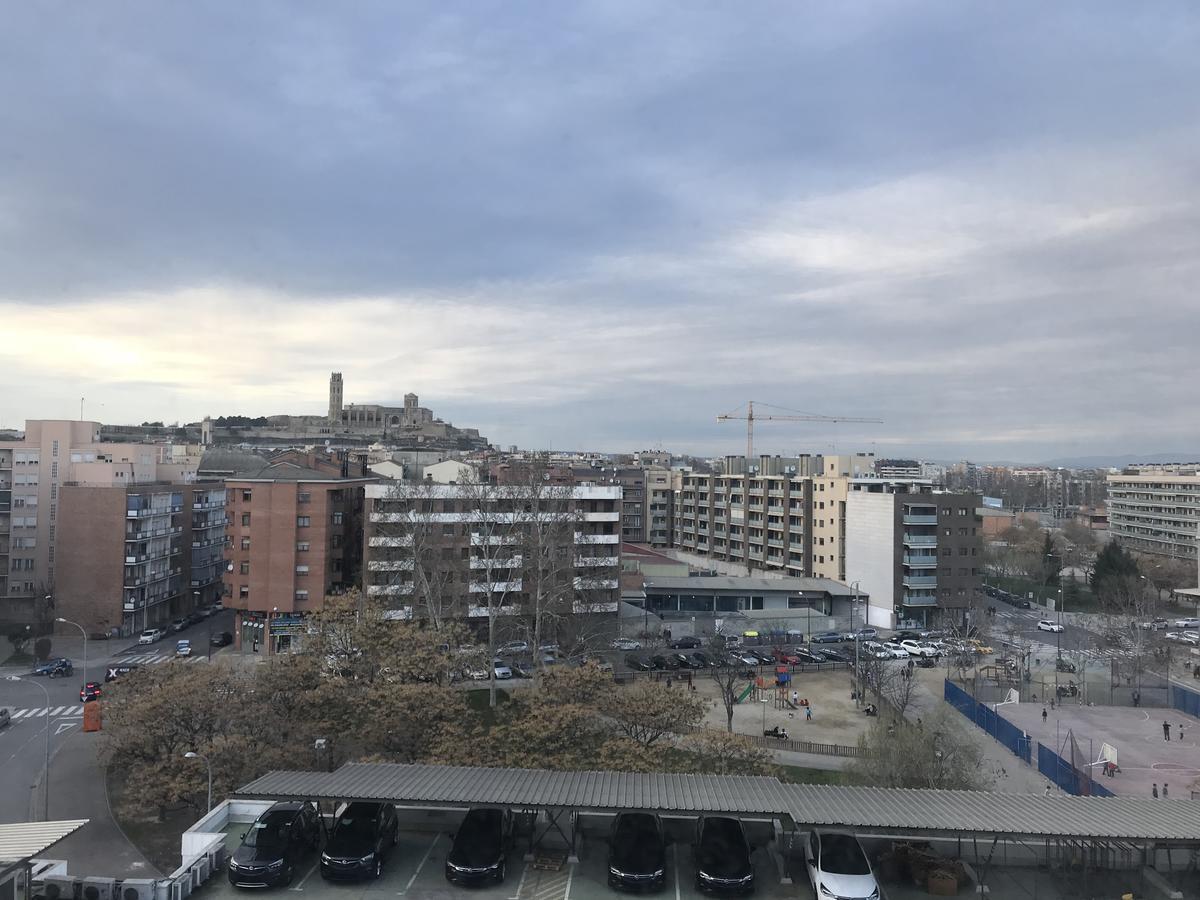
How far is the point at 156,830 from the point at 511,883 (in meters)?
14.6

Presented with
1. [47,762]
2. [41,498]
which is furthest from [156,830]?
[41,498]

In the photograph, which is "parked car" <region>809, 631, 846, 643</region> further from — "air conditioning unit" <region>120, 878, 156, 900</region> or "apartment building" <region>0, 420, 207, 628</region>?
"air conditioning unit" <region>120, 878, 156, 900</region>

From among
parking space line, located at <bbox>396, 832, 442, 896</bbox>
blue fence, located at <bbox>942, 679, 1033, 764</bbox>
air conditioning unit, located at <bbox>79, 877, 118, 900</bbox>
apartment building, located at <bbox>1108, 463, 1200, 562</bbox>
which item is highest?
apartment building, located at <bbox>1108, 463, 1200, 562</bbox>

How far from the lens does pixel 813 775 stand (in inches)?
1101

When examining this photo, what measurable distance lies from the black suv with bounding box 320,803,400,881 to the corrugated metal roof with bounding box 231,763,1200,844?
0.62 m

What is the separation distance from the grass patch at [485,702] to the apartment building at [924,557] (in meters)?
32.2

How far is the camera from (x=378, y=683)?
1033 inches

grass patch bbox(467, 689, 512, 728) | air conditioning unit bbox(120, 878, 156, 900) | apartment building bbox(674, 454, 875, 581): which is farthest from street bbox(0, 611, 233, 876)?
apartment building bbox(674, 454, 875, 581)

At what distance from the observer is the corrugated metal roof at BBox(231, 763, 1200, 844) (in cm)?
1389

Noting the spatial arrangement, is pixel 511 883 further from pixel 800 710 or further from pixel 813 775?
pixel 800 710

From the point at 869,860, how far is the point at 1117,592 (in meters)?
55.1

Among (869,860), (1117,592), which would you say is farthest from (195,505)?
(1117,592)

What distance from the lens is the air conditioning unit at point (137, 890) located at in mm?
13367

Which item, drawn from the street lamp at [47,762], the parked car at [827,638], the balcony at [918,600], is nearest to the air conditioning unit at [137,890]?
the street lamp at [47,762]
